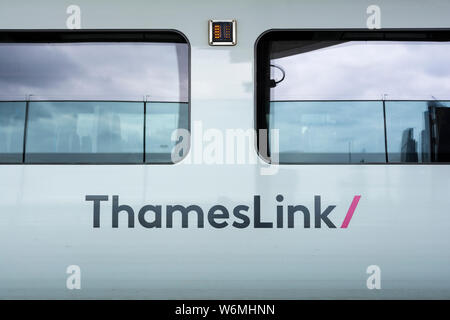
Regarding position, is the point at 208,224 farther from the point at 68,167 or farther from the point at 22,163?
the point at 22,163

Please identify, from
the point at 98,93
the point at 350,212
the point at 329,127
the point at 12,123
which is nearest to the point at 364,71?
the point at 329,127

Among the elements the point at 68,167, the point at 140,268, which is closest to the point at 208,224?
the point at 140,268

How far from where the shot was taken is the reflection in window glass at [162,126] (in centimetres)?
258

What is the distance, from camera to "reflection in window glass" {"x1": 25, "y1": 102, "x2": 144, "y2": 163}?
260cm

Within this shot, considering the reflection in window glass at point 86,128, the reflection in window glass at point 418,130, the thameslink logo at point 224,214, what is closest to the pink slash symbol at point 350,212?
the thameslink logo at point 224,214

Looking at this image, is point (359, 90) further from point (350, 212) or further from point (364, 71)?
point (350, 212)

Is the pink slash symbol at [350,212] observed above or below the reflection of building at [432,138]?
below

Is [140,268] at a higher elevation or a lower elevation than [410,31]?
lower

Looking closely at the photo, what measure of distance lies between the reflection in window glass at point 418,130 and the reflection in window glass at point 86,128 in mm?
1695

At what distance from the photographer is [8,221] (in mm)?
2531

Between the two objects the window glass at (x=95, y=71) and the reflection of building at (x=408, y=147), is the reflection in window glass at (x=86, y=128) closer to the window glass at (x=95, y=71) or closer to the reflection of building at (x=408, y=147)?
the window glass at (x=95, y=71)

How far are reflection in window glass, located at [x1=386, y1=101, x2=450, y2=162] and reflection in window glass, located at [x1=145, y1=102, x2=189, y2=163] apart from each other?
1.39m
